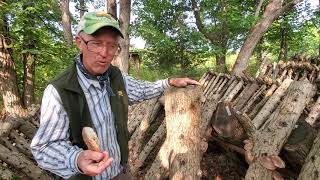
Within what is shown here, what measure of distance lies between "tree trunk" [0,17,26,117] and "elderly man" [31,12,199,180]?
570cm

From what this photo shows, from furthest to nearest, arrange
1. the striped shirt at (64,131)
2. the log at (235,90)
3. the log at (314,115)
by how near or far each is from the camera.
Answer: the log at (235,90) < the log at (314,115) < the striped shirt at (64,131)

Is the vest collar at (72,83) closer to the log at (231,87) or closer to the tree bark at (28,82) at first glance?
the log at (231,87)

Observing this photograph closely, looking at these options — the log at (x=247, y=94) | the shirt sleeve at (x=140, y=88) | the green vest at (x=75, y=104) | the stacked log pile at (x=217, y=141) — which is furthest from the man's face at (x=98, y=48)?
the log at (x=247, y=94)

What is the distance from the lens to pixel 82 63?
2.20 metres

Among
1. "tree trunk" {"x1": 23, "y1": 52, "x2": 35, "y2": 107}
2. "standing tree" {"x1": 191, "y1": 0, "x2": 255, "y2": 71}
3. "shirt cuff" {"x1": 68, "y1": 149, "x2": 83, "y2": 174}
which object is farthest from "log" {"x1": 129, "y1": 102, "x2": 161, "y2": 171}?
"standing tree" {"x1": 191, "y1": 0, "x2": 255, "y2": 71}

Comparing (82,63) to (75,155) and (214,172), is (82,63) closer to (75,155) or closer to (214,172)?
(75,155)

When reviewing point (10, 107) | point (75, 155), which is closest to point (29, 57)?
point (10, 107)

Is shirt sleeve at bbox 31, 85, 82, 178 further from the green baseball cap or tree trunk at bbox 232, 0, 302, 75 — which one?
tree trunk at bbox 232, 0, 302, 75

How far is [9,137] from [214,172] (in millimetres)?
2724

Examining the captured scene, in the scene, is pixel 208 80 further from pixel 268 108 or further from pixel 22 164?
pixel 22 164

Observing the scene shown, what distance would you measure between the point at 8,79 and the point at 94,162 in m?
6.62

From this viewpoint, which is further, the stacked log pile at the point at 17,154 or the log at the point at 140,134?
the log at the point at 140,134

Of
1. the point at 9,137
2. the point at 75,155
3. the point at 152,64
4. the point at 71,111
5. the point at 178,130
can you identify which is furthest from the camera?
the point at 152,64

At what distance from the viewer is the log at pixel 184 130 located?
2689 mm
